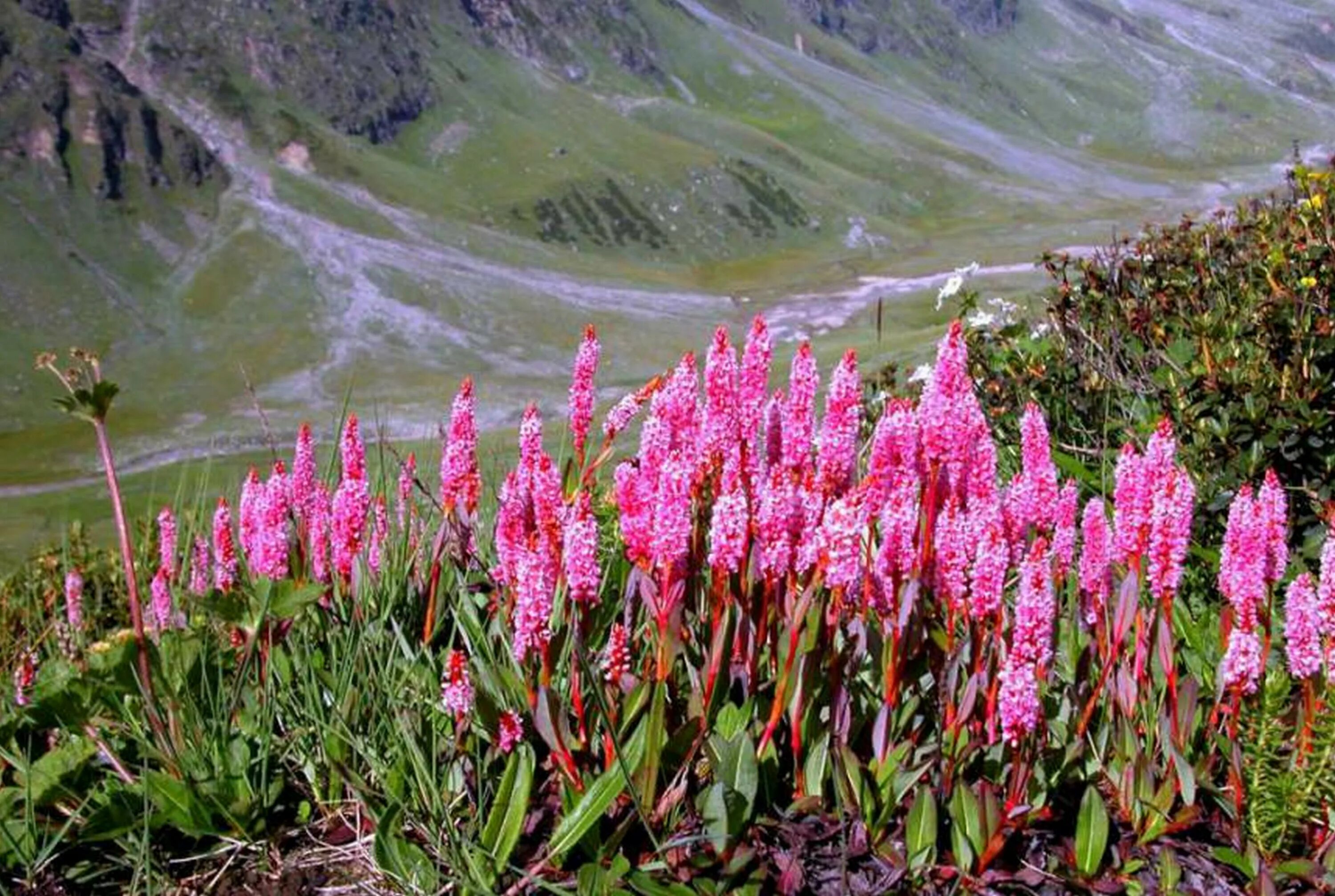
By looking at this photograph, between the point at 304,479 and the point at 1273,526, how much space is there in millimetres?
Result: 3336

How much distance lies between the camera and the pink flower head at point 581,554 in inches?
126

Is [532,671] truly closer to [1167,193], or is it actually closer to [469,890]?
[469,890]

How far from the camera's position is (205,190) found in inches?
4589

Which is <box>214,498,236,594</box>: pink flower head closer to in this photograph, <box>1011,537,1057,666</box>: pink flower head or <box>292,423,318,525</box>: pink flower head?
<box>292,423,318,525</box>: pink flower head

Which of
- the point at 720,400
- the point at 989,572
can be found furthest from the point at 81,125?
the point at 989,572

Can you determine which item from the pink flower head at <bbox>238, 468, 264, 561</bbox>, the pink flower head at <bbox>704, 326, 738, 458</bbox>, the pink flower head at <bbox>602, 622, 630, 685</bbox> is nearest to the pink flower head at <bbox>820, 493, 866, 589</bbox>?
the pink flower head at <bbox>602, 622, 630, 685</bbox>

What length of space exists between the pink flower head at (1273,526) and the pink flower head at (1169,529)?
19 cm

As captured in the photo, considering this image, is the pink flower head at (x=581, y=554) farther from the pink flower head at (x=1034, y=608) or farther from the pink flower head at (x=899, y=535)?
the pink flower head at (x=1034, y=608)

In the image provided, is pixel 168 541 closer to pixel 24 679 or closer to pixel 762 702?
pixel 24 679

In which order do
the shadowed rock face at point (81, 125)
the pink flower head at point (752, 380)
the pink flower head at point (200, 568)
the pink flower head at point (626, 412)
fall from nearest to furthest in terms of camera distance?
the pink flower head at point (752, 380) → the pink flower head at point (626, 412) → the pink flower head at point (200, 568) → the shadowed rock face at point (81, 125)

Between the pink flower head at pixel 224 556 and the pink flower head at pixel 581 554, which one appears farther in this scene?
the pink flower head at pixel 224 556

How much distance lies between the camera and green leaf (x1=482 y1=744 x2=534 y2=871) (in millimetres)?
3350

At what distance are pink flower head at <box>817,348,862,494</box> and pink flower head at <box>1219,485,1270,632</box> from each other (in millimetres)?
1101

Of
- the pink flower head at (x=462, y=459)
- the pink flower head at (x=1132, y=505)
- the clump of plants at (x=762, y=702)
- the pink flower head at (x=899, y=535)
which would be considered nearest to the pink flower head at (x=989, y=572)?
the clump of plants at (x=762, y=702)
